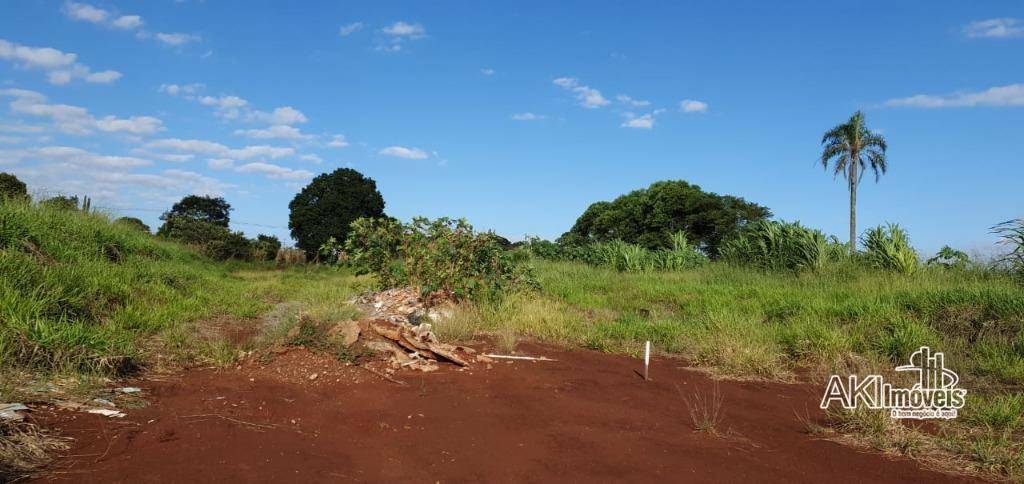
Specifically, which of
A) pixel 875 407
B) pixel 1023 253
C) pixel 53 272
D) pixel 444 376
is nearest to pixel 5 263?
pixel 53 272

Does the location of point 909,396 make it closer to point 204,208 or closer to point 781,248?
point 781,248

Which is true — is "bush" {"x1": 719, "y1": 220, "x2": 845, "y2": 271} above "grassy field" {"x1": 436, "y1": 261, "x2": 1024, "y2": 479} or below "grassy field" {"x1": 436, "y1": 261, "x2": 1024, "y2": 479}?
above

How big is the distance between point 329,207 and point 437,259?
26420 mm

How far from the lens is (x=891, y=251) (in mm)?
11508

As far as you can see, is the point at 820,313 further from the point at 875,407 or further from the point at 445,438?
the point at 445,438

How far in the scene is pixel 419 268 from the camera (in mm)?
9008

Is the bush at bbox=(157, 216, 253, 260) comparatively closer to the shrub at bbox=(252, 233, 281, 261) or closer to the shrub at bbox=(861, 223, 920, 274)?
the shrub at bbox=(252, 233, 281, 261)

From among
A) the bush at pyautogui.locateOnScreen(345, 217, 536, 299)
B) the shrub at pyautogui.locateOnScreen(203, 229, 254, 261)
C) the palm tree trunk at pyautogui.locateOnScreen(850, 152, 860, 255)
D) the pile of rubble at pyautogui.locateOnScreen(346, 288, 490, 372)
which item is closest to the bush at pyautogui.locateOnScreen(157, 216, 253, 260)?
the shrub at pyautogui.locateOnScreen(203, 229, 254, 261)

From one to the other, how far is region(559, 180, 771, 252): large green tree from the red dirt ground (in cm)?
2757

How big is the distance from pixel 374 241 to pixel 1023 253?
34.5ft

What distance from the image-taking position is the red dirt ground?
2.98 metres

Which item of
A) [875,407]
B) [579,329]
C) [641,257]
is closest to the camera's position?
[875,407]

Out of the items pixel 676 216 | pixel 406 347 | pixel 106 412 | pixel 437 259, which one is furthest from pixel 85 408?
pixel 676 216

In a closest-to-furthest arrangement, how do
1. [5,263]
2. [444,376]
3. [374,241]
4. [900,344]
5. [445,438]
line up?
A: [445,438] < [444,376] < [5,263] < [900,344] < [374,241]
